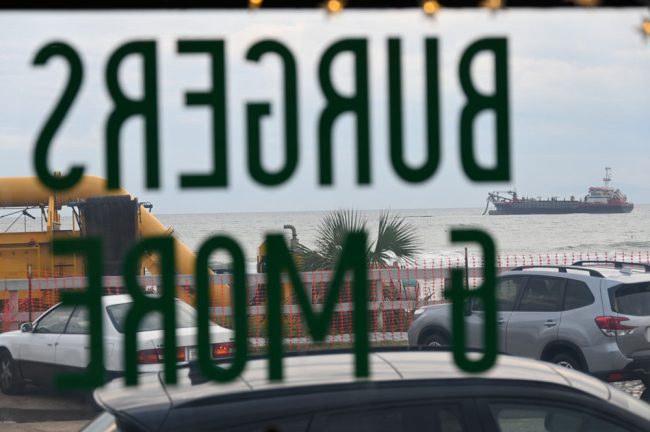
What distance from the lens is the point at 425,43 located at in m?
3.45

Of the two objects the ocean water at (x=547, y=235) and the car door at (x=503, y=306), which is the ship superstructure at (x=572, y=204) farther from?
the car door at (x=503, y=306)

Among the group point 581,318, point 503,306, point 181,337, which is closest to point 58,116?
point 181,337

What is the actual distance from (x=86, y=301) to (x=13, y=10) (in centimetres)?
102

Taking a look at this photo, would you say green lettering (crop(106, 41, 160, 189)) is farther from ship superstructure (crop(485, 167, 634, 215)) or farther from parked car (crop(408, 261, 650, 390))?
ship superstructure (crop(485, 167, 634, 215))

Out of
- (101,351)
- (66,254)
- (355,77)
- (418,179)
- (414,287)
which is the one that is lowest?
(414,287)

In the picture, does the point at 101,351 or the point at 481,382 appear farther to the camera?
the point at 481,382

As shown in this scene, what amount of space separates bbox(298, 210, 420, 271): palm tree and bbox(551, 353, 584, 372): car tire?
7206 millimetres

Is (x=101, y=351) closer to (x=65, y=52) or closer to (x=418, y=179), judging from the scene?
(x=65, y=52)

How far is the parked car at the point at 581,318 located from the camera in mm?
10391

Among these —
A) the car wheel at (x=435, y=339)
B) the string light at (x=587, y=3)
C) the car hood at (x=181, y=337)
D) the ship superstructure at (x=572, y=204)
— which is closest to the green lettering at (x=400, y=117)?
the string light at (x=587, y=3)

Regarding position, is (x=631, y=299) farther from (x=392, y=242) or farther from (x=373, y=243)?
(x=373, y=243)

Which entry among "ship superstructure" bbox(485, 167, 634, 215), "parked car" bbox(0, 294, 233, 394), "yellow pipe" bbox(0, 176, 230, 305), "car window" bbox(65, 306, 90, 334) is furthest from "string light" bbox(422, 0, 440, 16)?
"ship superstructure" bbox(485, 167, 634, 215)

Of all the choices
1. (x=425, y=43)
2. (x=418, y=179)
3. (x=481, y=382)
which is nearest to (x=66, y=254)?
(x=418, y=179)

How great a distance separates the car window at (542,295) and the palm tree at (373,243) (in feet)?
21.8
